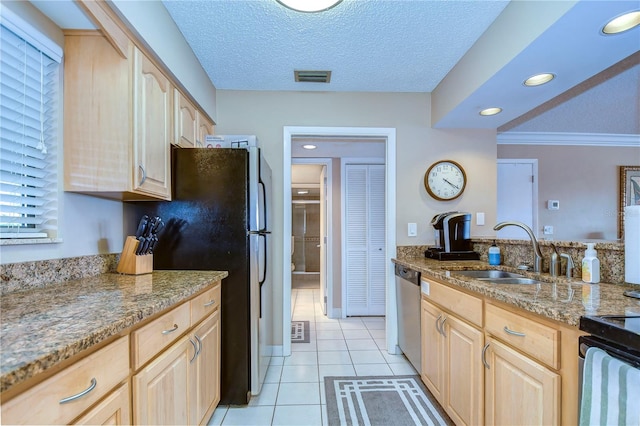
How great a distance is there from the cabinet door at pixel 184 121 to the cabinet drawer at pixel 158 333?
1127 millimetres

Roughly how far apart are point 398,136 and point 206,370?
7.59ft

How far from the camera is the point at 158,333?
3.66 feet

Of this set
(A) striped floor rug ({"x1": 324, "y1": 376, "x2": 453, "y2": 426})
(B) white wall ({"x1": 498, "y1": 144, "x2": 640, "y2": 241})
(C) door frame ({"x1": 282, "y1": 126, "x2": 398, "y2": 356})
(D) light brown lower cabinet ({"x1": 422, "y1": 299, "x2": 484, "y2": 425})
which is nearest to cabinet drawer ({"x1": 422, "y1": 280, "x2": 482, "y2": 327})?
(D) light brown lower cabinet ({"x1": 422, "y1": 299, "x2": 484, "y2": 425})

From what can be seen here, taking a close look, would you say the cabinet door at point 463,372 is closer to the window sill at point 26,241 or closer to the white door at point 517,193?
the window sill at point 26,241

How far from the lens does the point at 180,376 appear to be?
129 cm

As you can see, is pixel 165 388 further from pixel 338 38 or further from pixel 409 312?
pixel 338 38

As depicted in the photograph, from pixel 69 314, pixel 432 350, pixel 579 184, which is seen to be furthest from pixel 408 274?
pixel 579 184

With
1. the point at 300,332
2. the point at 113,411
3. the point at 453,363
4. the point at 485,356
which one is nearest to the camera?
the point at 113,411

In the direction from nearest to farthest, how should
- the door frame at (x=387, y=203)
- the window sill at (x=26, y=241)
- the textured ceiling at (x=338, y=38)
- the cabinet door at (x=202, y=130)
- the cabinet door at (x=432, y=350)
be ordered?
the window sill at (x=26, y=241) < the textured ceiling at (x=338, y=38) < the cabinet door at (x=432, y=350) < the cabinet door at (x=202, y=130) < the door frame at (x=387, y=203)

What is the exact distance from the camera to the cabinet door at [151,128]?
1.50m

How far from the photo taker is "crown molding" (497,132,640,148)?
13.0ft

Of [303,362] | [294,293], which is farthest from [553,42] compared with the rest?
[294,293]

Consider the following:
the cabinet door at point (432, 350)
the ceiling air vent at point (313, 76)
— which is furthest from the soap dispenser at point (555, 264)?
the ceiling air vent at point (313, 76)

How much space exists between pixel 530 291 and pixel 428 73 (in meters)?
1.84
